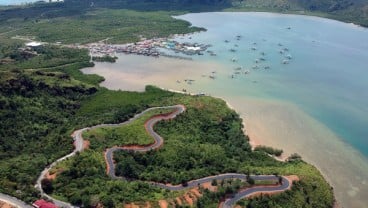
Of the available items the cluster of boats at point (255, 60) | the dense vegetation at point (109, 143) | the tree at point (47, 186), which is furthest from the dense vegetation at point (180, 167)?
the cluster of boats at point (255, 60)

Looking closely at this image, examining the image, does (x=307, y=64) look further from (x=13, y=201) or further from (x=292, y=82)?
(x=13, y=201)

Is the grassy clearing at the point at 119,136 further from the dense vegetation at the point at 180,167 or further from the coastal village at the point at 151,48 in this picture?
the coastal village at the point at 151,48

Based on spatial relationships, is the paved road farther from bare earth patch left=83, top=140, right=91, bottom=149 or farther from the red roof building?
bare earth patch left=83, top=140, right=91, bottom=149

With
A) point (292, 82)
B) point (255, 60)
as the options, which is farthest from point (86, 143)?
point (255, 60)

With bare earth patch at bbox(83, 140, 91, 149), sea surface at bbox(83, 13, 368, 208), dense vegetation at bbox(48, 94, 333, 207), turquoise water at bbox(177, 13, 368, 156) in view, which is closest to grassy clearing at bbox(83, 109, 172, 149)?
dense vegetation at bbox(48, 94, 333, 207)

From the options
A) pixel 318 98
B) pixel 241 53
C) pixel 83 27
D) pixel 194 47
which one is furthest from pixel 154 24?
pixel 318 98
